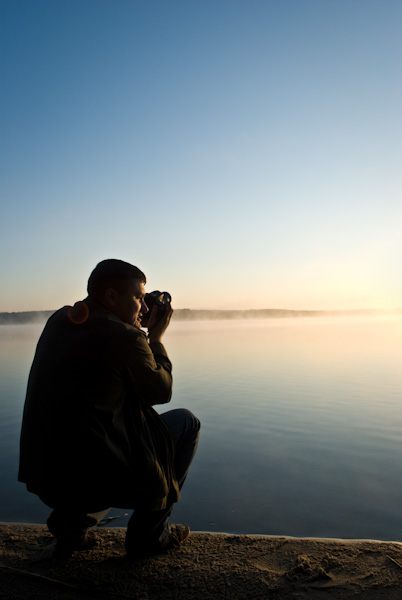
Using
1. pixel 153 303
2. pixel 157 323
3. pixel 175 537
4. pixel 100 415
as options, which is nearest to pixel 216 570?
pixel 175 537

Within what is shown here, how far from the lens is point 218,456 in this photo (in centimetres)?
480

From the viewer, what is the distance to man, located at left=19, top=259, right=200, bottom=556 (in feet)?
6.83

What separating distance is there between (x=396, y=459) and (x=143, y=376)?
3.47 m

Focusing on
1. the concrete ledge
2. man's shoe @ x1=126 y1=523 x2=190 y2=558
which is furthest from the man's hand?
the concrete ledge

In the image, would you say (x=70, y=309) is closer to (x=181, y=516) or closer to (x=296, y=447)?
(x=181, y=516)

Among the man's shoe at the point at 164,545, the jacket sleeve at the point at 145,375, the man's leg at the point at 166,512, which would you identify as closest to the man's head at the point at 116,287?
the jacket sleeve at the point at 145,375

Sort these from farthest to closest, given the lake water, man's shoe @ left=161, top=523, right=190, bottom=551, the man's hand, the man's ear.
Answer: the lake water, the man's hand, man's shoe @ left=161, top=523, right=190, bottom=551, the man's ear

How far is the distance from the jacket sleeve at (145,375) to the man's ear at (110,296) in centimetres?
28

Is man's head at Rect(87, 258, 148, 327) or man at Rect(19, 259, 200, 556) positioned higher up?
man's head at Rect(87, 258, 148, 327)

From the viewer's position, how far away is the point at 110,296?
7.79ft

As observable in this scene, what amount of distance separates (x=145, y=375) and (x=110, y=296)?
0.48 meters

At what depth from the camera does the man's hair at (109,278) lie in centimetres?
238

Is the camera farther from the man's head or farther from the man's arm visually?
the man's arm

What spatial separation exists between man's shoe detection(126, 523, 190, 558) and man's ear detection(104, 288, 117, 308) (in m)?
1.30
